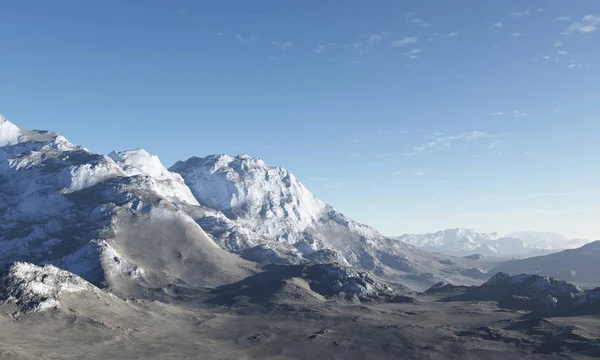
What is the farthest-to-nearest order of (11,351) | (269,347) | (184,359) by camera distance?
1. (269,347)
2. (184,359)
3. (11,351)

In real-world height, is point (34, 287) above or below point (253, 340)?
→ above

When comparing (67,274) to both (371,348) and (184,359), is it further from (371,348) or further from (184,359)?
(371,348)

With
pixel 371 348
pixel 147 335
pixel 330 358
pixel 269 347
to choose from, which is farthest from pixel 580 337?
pixel 147 335

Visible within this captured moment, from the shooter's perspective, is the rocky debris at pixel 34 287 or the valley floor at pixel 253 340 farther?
the rocky debris at pixel 34 287

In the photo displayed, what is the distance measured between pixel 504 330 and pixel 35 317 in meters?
181

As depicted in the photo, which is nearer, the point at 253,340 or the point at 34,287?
the point at 34,287

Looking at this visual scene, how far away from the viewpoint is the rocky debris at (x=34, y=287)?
166 meters

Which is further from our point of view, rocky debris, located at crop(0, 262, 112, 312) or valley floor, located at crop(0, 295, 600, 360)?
rocky debris, located at crop(0, 262, 112, 312)

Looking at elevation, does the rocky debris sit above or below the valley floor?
above

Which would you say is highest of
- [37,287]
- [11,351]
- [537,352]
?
[37,287]

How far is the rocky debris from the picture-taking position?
546ft

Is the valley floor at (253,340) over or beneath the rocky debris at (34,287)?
beneath

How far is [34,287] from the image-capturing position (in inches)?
6831

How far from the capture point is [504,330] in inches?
7707
